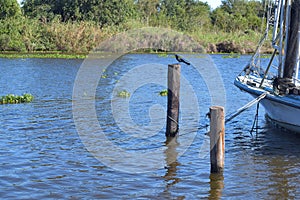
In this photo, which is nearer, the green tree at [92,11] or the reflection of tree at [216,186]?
the reflection of tree at [216,186]

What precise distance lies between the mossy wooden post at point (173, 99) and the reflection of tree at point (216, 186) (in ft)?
8.98

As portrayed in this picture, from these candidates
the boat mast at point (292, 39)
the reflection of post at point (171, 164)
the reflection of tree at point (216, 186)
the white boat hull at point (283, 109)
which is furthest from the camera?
the boat mast at point (292, 39)

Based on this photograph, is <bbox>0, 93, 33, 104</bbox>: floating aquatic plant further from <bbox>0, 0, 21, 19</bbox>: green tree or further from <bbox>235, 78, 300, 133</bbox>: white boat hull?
<bbox>0, 0, 21, 19</bbox>: green tree

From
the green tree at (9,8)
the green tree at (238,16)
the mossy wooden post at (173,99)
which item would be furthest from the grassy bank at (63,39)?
the mossy wooden post at (173,99)

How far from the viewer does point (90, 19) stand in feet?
178

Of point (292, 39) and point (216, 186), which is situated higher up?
point (292, 39)

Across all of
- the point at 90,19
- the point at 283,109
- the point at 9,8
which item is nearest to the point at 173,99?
the point at 283,109

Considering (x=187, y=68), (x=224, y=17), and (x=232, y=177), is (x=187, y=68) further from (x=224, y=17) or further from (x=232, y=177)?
(x=224, y=17)

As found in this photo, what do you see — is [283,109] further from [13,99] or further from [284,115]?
[13,99]

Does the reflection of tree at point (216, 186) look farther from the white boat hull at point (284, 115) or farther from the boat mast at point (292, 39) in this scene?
the boat mast at point (292, 39)

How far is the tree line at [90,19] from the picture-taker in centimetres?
4631

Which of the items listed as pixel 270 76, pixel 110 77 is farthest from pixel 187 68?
pixel 270 76

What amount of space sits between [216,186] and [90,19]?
47232 mm

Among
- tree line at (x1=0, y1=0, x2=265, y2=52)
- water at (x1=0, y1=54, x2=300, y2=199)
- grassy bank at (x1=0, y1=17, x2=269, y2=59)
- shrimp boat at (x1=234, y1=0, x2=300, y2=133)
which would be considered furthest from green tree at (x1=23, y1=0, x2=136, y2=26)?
shrimp boat at (x1=234, y1=0, x2=300, y2=133)
